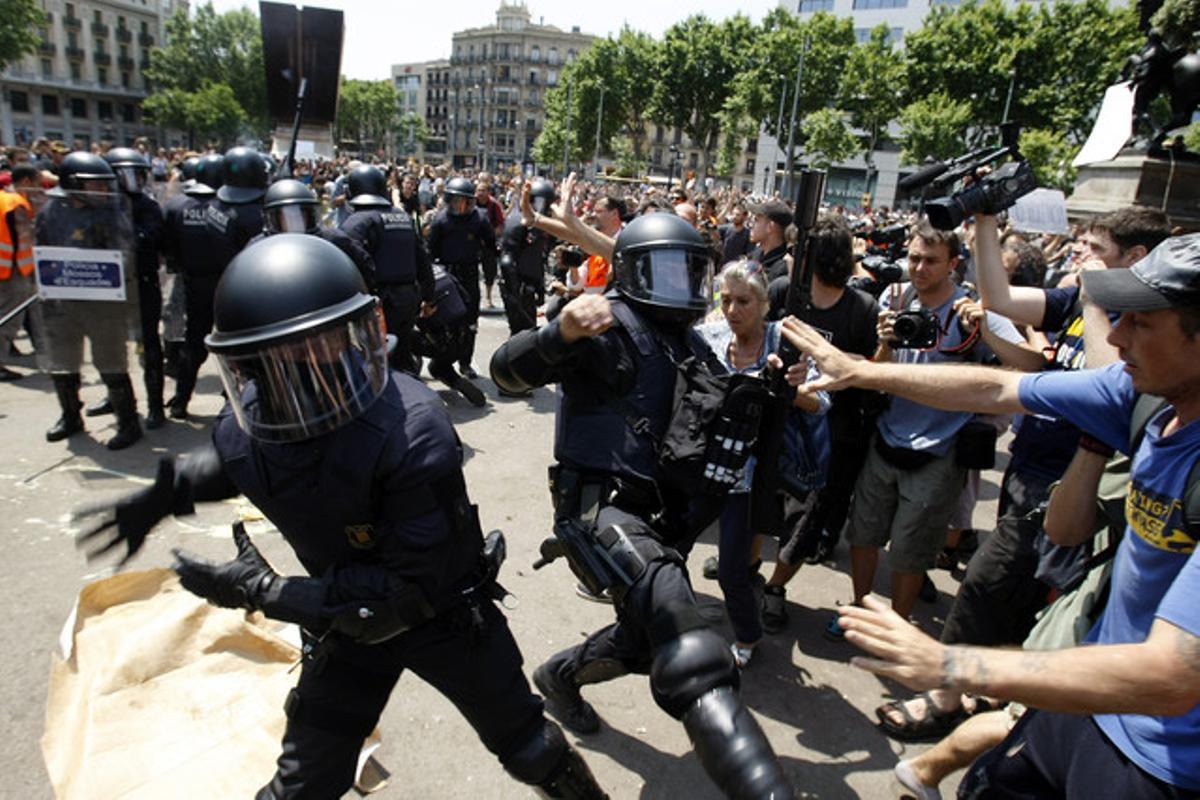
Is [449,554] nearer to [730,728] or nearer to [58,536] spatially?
[730,728]

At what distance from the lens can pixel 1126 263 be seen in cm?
304

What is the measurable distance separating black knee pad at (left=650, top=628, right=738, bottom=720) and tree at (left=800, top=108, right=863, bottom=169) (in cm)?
4371

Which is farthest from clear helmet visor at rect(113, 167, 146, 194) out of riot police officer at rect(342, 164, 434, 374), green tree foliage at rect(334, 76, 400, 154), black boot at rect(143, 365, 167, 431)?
green tree foliage at rect(334, 76, 400, 154)

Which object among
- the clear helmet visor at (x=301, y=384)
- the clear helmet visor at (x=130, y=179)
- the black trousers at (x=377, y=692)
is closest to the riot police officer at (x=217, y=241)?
the clear helmet visor at (x=130, y=179)

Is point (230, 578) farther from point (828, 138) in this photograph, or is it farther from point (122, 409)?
point (828, 138)

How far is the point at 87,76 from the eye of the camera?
6550cm

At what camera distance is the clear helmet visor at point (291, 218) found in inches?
203

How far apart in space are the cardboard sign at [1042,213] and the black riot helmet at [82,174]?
20.3 ft

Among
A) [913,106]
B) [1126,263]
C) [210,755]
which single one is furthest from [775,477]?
[913,106]

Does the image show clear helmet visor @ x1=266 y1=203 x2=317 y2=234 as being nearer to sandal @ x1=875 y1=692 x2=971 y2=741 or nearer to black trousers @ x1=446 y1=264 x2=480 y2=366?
black trousers @ x1=446 y1=264 x2=480 y2=366

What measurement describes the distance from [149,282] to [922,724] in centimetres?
603

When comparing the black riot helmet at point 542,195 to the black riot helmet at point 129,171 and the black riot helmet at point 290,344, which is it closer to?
the black riot helmet at point 129,171

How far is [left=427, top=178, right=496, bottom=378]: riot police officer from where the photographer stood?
7773 millimetres

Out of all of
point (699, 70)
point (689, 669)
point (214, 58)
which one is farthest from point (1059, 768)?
point (214, 58)
